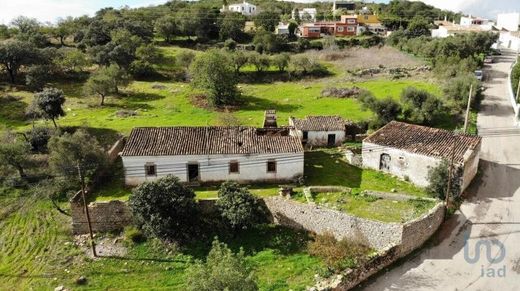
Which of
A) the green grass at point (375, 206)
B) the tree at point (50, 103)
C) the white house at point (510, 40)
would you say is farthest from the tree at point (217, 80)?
the white house at point (510, 40)

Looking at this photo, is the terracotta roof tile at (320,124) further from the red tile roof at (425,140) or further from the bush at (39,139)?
the bush at (39,139)

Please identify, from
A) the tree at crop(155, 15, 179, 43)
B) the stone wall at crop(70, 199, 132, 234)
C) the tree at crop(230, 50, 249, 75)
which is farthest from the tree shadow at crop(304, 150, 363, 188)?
the tree at crop(155, 15, 179, 43)

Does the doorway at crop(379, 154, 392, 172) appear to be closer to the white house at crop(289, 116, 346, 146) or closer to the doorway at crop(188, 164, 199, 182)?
the white house at crop(289, 116, 346, 146)

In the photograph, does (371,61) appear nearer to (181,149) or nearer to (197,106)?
(197,106)

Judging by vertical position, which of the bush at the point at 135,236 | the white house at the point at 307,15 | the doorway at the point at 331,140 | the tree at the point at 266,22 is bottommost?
the bush at the point at 135,236

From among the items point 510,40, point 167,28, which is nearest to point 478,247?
point 167,28

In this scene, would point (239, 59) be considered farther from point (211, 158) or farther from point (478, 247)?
point (478, 247)

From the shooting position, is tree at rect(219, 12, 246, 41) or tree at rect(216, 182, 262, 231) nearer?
tree at rect(216, 182, 262, 231)
